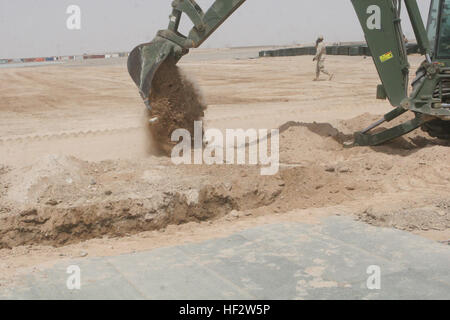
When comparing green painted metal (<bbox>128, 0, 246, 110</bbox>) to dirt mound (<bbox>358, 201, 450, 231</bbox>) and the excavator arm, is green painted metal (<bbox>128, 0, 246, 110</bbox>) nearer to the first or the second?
the excavator arm

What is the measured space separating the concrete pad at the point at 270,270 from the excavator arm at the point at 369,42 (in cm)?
349

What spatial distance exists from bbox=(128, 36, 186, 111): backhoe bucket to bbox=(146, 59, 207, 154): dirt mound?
0.19 m

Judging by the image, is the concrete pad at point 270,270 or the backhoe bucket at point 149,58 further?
the backhoe bucket at point 149,58

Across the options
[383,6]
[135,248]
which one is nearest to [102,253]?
[135,248]

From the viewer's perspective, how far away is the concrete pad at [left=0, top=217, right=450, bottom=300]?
3.94 metres

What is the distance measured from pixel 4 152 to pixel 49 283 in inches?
246

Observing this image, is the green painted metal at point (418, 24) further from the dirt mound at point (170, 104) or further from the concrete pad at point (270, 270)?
the concrete pad at point (270, 270)

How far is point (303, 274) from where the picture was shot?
424 centimetres

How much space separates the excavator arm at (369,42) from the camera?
7707 millimetres

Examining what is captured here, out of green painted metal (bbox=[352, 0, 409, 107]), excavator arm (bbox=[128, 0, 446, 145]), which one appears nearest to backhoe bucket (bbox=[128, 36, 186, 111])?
excavator arm (bbox=[128, 0, 446, 145])

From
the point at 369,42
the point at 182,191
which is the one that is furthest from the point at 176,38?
the point at 369,42

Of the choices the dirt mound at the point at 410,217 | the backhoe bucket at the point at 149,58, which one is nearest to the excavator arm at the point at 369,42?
the backhoe bucket at the point at 149,58

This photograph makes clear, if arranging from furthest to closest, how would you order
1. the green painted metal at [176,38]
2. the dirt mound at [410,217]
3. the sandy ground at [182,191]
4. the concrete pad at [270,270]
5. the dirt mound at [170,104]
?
the dirt mound at [170,104] → the green painted metal at [176,38] → the sandy ground at [182,191] → the dirt mound at [410,217] → the concrete pad at [270,270]
